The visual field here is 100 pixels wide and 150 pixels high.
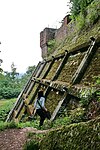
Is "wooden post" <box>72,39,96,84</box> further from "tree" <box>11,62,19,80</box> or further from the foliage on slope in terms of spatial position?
"tree" <box>11,62,19,80</box>

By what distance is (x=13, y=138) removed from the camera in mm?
7805

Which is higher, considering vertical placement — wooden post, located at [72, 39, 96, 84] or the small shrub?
wooden post, located at [72, 39, 96, 84]

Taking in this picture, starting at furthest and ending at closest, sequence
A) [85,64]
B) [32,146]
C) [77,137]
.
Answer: [85,64]
[32,146]
[77,137]

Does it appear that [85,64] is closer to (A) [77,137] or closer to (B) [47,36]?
(A) [77,137]

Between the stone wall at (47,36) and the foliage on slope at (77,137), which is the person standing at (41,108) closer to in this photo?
the foliage on slope at (77,137)

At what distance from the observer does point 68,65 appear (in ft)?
32.6

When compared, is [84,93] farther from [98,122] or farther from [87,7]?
[87,7]

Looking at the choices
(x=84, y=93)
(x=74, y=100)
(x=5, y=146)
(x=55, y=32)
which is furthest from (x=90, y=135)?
(x=55, y=32)

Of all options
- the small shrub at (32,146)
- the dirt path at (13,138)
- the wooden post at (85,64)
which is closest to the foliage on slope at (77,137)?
the small shrub at (32,146)

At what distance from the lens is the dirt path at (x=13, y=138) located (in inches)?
265

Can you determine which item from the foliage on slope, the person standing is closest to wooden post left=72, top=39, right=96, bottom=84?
the person standing

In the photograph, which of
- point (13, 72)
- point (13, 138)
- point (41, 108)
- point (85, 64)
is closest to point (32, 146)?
point (13, 138)

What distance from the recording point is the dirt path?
672 centimetres

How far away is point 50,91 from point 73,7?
18.7ft
